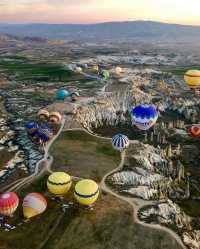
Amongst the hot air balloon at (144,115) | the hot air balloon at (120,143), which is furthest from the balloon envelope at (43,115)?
the hot air balloon at (120,143)

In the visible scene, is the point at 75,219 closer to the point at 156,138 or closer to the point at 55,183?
the point at 55,183

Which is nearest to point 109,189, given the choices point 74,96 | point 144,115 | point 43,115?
point 144,115

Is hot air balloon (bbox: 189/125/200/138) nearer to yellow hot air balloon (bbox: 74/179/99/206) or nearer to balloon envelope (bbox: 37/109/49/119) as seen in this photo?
balloon envelope (bbox: 37/109/49/119)

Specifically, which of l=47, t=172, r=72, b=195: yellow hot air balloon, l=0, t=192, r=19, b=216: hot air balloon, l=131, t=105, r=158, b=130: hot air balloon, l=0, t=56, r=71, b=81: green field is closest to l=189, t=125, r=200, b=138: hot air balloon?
l=131, t=105, r=158, b=130: hot air balloon

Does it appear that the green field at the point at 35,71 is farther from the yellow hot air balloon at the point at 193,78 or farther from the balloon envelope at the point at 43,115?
the balloon envelope at the point at 43,115

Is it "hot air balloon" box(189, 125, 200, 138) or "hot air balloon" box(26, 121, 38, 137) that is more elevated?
"hot air balloon" box(26, 121, 38, 137)

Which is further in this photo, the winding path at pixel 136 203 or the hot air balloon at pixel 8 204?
the winding path at pixel 136 203
